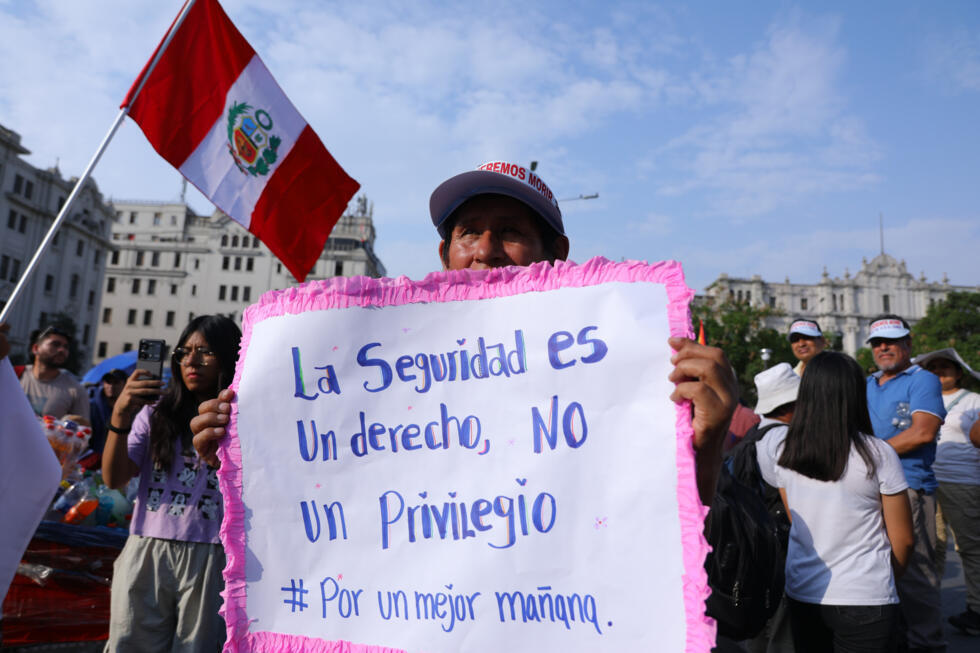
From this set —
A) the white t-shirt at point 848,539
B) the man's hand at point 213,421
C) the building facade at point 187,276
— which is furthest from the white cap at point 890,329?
the building facade at point 187,276

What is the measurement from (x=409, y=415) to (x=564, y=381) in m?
0.41

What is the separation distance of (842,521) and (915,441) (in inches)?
73.2

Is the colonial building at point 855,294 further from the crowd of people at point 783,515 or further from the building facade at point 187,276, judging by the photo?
the crowd of people at point 783,515

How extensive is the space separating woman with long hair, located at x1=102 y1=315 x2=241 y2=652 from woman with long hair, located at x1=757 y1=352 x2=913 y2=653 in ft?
8.71

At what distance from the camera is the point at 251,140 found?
150 inches

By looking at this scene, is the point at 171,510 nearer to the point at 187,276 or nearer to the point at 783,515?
the point at 783,515

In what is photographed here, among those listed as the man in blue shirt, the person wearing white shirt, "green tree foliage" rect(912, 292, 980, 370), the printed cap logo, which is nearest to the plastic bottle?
the printed cap logo

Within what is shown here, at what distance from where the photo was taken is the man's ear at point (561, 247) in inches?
86.0

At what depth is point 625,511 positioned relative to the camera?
1.38 meters

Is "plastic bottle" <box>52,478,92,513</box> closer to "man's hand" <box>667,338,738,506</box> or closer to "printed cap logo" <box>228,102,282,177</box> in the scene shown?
"printed cap logo" <box>228,102,282,177</box>

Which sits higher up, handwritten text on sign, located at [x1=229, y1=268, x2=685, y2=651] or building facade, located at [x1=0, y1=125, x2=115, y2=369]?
building facade, located at [x1=0, y1=125, x2=115, y2=369]

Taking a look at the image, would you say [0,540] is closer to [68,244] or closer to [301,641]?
[301,641]

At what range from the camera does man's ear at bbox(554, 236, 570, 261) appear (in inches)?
86.0

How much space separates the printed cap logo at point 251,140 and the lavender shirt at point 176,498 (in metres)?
1.60
